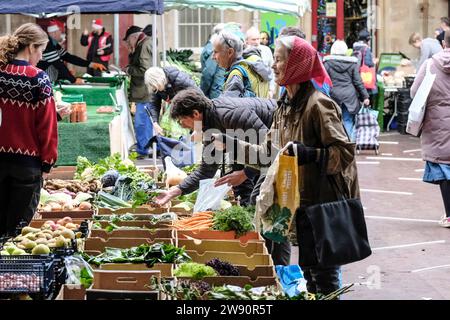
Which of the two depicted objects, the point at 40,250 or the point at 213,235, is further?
the point at 213,235

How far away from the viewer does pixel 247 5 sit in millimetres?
17453

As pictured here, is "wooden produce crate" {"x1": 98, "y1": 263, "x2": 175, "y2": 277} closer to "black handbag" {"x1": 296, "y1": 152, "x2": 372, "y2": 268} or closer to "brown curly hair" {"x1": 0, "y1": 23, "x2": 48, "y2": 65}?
"black handbag" {"x1": 296, "y1": 152, "x2": 372, "y2": 268}

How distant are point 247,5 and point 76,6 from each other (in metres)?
4.71

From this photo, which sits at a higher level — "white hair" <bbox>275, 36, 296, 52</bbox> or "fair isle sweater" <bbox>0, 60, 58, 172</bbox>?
"white hair" <bbox>275, 36, 296, 52</bbox>

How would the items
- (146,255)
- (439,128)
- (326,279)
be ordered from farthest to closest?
(439,128) < (146,255) < (326,279)

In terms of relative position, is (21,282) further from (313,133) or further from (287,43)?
(287,43)

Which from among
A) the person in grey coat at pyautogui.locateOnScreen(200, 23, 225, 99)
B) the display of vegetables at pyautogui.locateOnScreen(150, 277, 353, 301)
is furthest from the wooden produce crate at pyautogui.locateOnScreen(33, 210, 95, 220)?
the person in grey coat at pyautogui.locateOnScreen(200, 23, 225, 99)

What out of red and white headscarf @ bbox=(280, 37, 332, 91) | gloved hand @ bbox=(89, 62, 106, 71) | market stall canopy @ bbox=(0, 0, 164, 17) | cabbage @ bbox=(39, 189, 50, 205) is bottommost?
cabbage @ bbox=(39, 189, 50, 205)

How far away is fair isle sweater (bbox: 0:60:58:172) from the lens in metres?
8.00

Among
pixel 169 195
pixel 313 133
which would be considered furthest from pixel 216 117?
pixel 313 133

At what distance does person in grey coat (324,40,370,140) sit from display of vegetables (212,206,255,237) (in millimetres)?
9202

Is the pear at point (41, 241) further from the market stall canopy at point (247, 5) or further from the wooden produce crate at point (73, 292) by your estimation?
the market stall canopy at point (247, 5)

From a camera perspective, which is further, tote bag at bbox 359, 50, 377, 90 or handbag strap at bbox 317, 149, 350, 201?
tote bag at bbox 359, 50, 377, 90

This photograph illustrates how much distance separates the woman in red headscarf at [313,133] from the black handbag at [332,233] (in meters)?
0.07
